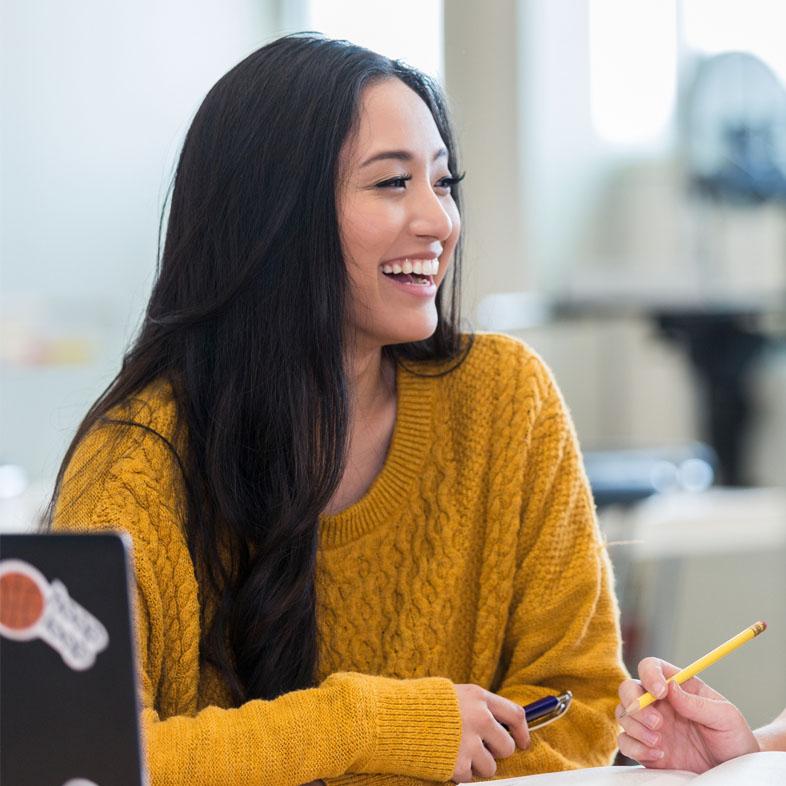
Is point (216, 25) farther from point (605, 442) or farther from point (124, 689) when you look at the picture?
point (124, 689)

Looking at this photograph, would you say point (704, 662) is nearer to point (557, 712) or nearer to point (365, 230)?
point (557, 712)

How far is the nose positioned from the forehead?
0.05 metres

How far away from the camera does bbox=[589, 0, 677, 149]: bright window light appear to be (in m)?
4.51

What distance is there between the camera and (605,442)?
4.77 meters

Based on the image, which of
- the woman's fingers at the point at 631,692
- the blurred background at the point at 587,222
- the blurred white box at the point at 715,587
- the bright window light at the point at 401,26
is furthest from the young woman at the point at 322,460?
the bright window light at the point at 401,26

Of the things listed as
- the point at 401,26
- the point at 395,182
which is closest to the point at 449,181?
the point at 395,182

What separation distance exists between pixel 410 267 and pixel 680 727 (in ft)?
1.68

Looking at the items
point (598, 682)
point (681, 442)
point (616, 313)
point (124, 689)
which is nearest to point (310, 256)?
point (598, 682)

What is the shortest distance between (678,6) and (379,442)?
3524 millimetres

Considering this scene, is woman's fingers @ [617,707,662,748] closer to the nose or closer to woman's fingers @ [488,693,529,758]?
woman's fingers @ [488,693,529,758]

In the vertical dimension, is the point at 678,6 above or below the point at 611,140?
above

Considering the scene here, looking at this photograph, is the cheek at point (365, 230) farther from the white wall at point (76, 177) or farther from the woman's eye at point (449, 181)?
the white wall at point (76, 177)

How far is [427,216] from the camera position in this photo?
1.26 m

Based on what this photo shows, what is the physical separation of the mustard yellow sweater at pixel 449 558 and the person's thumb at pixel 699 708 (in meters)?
0.20
